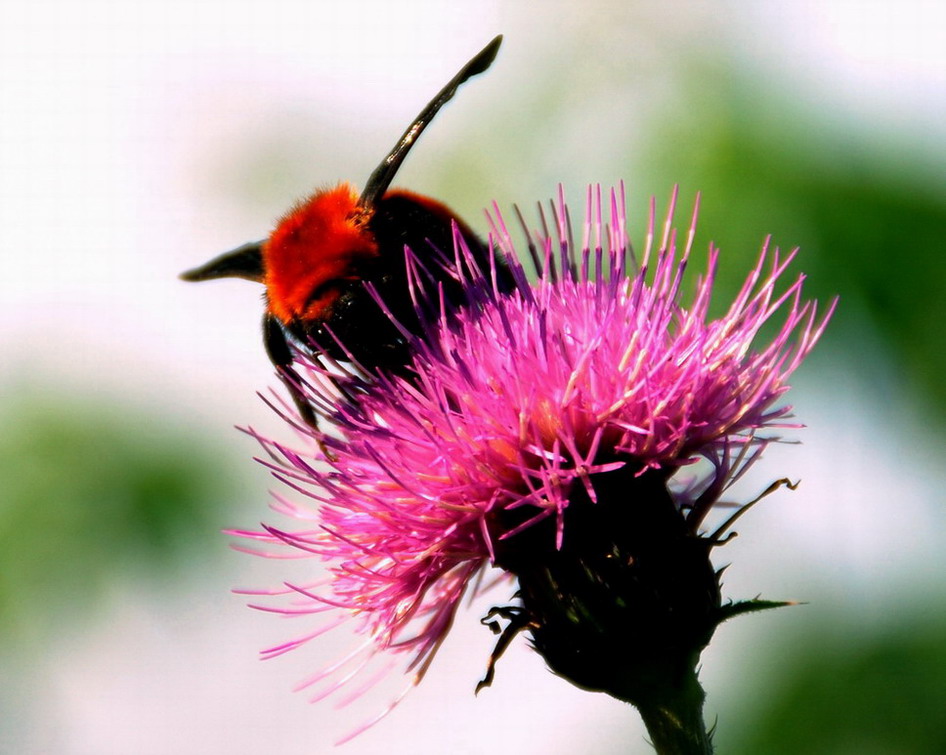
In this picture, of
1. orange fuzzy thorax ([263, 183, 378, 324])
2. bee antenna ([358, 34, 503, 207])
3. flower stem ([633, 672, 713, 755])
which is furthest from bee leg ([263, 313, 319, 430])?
flower stem ([633, 672, 713, 755])

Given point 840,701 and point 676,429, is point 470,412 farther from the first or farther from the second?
point 840,701

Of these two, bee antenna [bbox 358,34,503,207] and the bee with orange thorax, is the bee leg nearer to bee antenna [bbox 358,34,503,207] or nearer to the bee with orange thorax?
the bee with orange thorax

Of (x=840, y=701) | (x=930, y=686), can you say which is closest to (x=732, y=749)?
(x=840, y=701)

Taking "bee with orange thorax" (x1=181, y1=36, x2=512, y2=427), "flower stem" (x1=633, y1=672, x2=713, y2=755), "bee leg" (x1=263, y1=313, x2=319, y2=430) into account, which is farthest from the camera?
"bee leg" (x1=263, y1=313, x2=319, y2=430)

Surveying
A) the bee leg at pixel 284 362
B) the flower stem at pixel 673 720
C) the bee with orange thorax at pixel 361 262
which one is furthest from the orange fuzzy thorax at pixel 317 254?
the flower stem at pixel 673 720

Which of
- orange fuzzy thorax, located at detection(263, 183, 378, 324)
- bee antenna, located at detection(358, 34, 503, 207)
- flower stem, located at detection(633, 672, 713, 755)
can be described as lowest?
flower stem, located at detection(633, 672, 713, 755)

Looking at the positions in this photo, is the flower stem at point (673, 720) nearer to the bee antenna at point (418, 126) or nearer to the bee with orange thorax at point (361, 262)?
the bee with orange thorax at point (361, 262)
